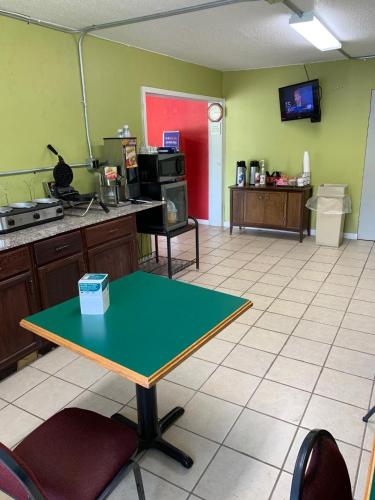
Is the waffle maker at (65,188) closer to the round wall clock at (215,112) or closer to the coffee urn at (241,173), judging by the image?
the coffee urn at (241,173)

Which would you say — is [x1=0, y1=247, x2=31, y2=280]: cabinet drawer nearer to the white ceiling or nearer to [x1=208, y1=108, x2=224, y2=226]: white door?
the white ceiling

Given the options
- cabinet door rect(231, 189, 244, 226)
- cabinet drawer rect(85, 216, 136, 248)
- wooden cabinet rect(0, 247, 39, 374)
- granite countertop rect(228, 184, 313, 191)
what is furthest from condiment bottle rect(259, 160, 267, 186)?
wooden cabinet rect(0, 247, 39, 374)

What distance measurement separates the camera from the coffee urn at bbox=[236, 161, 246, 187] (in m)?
5.57

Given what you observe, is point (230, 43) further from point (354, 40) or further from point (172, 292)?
point (172, 292)

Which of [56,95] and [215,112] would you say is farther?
[215,112]

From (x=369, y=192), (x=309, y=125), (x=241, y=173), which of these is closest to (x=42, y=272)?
(x=241, y=173)

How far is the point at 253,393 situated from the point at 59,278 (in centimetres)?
156

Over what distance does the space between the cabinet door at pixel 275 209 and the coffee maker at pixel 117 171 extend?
235cm

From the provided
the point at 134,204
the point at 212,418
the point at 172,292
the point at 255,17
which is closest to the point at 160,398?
the point at 212,418

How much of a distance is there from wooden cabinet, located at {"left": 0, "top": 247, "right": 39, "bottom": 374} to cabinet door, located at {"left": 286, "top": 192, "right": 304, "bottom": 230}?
3.73m

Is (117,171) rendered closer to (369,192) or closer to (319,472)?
(319,472)

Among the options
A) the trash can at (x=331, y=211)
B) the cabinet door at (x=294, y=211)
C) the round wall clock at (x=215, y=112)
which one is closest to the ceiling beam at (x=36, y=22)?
the round wall clock at (x=215, y=112)

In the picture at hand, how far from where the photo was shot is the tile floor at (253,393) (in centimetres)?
175

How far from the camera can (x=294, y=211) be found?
520 cm
